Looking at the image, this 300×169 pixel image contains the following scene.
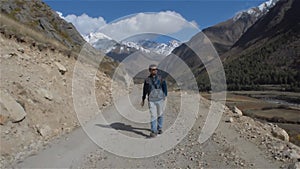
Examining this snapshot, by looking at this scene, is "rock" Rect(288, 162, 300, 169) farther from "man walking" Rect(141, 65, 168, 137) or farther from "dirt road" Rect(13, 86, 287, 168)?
"man walking" Rect(141, 65, 168, 137)

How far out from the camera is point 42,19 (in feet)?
221

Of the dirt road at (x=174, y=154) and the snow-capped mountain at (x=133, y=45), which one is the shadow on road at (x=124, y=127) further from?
the snow-capped mountain at (x=133, y=45)

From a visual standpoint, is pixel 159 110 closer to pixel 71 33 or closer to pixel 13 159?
pixel 13 159

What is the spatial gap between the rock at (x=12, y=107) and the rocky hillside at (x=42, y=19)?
43901mm

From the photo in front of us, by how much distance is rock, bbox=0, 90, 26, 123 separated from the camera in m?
13.1

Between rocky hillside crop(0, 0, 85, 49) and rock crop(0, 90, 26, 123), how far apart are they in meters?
43.9

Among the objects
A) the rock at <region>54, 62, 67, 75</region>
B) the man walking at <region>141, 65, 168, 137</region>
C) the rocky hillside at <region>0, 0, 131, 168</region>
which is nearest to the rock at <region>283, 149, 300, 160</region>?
the man walking at <region>141, 65, 168, 137</region>

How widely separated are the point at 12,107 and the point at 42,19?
190ft

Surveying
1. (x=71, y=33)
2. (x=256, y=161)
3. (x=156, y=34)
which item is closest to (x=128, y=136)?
(x=156, y=34)

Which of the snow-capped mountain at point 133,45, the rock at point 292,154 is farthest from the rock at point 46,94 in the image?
the rock at point 292,154

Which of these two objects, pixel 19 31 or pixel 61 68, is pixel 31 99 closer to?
pixel 61 68

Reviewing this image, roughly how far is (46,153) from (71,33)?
68.9 m

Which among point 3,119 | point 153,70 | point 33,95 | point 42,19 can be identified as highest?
point 42,19

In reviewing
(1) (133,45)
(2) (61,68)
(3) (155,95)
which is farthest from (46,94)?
(3) (155,95)
